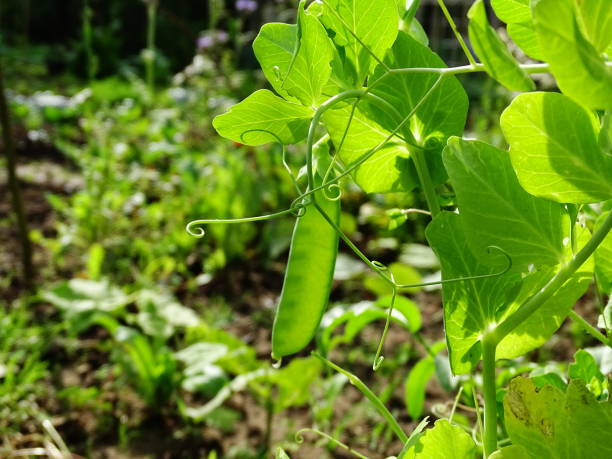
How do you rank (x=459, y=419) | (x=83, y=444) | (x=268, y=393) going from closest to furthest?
(x=459, y=419) < (x=268, y=393) < (x=83, y=444)

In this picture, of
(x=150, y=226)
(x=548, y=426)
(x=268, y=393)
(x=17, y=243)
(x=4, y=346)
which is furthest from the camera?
(x=150, y=226)

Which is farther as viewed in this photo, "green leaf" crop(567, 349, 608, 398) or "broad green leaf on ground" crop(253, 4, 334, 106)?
"green leaf" crop(567, 349, 608, 398)

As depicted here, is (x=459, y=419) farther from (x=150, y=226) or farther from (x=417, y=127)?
(x=150, y=226)

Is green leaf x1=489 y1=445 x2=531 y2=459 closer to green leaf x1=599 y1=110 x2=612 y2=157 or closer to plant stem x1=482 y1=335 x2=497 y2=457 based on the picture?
plant stem x1=482 y1=335 x2=497 y2=457

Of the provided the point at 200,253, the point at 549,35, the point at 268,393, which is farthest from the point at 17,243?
the point at 549,35

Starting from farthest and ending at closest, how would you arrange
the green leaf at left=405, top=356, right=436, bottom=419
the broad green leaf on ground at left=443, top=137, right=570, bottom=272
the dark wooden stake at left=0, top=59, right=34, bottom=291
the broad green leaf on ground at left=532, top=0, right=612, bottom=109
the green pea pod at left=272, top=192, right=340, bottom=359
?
the dark wooden stake at left=0, top=59, right=34, bottom=291, the green leaf at left=405, top=356, right=436, bottom=419, the green pea pod at left=272, top=192, right=340, bottom=359, the broad green leaf on ground at left=443, top=137, right=570, bottom=272, the broad green leaf on ground at left=532, top=0, right=612, bottom=109

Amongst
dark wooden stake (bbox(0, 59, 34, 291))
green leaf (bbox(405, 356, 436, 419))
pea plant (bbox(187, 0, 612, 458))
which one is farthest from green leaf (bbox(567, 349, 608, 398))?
dark wooden stake (bbox(0, 59, 34, 291))
